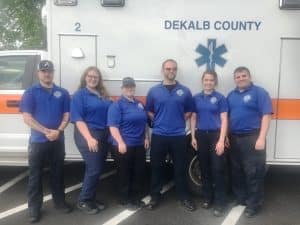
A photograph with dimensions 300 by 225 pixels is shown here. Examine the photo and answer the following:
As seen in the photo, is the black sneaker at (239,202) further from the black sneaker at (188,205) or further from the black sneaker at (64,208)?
the black sneaker at (64,208)

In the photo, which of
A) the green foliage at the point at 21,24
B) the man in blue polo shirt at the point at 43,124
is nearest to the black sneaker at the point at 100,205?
the man in blue polo shirt at the point at 43,124

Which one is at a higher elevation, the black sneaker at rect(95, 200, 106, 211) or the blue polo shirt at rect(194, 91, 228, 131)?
the blue polo shirt at rect(194, 91, 228, 131)

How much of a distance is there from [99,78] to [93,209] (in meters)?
1.52

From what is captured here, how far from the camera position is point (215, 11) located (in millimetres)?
5574

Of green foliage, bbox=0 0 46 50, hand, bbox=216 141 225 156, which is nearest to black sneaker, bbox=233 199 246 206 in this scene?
hand, bbox=216 141 225 156

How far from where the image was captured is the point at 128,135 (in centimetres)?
543

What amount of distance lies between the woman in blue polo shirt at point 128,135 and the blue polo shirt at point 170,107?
0.52ft

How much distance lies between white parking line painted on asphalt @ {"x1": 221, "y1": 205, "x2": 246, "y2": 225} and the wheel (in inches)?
20.4

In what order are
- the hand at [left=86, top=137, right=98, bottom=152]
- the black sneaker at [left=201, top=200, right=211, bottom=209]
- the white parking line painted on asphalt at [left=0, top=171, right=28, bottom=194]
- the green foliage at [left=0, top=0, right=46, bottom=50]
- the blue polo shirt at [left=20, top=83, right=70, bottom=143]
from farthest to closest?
1. the green foliage at [left=0, top=0, right=46, bottom=50]
2. the white parking line painted on asphalt at [left=0, top=171, right=28, bottom=194]
3. the black sneaker at [left=201, top=200, right=211, bottom=209]
4. the hand at [left=86, top=137, right=98, bottom=152]
5. the blue polo shirt at [left=20, top=83, right=70, bottom=143]

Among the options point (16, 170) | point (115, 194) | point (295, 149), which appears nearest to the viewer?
point (295, 149)

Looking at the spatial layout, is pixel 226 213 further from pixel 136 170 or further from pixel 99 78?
pixel 99 78

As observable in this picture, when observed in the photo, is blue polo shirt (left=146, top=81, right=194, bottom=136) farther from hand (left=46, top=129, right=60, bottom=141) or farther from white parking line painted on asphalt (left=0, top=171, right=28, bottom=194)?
white parking line painted on asphalt (left=0, top=171, right=28, bottom=194)

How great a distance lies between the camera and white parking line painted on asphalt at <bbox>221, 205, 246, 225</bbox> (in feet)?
17.6

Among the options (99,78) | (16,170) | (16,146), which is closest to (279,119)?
(99,78)
